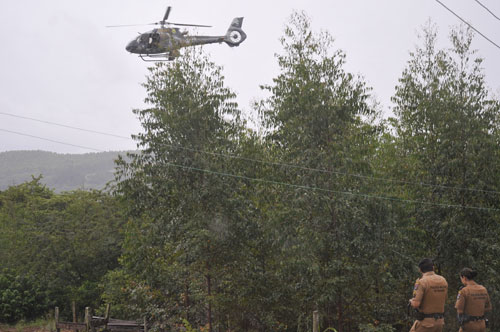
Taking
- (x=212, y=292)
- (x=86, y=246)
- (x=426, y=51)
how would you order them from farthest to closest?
(x=86, y=246) → (x=426, y=51) → (x=212, y=292)

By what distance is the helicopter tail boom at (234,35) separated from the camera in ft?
143

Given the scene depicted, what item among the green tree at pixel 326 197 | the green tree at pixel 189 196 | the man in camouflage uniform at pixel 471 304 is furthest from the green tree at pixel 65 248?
the man in camouflage uniform at pixel 471 304

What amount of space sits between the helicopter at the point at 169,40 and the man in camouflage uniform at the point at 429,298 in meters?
10.8

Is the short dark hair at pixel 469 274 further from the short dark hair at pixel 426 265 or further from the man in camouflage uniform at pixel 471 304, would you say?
the short dark hair at pixel 426 265

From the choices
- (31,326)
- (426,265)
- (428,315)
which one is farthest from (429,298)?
(31,326)

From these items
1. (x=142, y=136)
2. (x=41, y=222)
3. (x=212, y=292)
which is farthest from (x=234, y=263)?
(x=41, y=222)

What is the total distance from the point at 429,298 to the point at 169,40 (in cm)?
1734

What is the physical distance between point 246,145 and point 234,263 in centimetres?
357

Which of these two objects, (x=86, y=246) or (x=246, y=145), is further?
(x=86, y=246)

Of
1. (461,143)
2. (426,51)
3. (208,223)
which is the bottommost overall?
(208,223)

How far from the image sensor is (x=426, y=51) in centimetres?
1608

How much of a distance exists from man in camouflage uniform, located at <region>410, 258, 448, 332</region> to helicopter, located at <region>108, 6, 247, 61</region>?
10.8 metres

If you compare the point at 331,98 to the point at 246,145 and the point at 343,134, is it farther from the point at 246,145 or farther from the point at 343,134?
the point at 246,145

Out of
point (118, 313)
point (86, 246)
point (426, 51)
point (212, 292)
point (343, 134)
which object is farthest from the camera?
point (86, 246)
